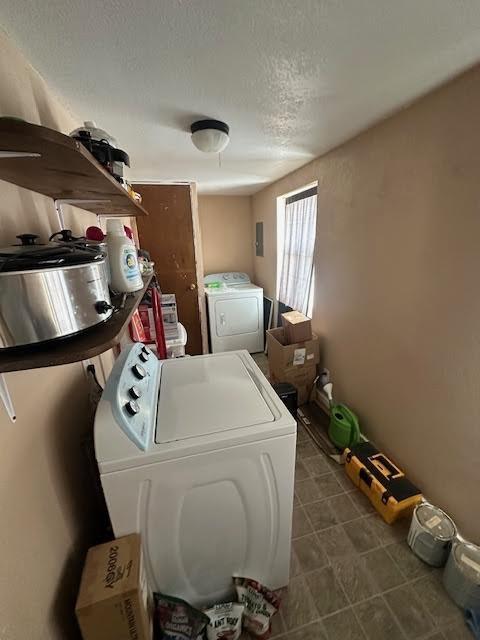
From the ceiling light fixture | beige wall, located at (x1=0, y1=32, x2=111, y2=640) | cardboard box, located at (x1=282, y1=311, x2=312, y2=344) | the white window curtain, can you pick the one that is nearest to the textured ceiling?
the ceiling light fixture

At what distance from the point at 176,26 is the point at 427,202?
1325mm

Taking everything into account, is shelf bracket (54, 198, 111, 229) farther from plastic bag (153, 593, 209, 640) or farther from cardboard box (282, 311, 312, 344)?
cardboard box (282, 311, 312, 344)

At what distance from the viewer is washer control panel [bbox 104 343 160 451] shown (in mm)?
892

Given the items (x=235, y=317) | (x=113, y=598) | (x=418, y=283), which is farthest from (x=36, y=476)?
(x=235, y=317)

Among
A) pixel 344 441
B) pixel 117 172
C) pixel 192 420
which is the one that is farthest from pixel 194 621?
pixel 117 172

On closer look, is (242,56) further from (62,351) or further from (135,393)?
(135,393)

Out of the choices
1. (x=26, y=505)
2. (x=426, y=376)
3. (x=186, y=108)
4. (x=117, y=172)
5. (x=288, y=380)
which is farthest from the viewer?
(x=288, y=380)

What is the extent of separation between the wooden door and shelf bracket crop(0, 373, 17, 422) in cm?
251

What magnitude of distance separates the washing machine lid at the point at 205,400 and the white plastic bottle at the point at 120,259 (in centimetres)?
49

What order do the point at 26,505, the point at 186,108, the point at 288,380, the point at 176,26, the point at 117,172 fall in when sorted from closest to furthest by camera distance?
the point at 26,505, the point at 176,26, the point at 117,172, the point at 186,108, the point at 288,380

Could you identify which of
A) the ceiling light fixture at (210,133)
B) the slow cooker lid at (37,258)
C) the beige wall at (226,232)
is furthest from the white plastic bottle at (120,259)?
the beige wall at (226,232)

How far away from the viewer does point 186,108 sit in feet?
4.34

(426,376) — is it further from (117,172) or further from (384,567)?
(117,172)

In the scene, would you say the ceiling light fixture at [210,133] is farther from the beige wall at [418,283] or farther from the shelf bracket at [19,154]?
the shelf bracket at [19,154]
